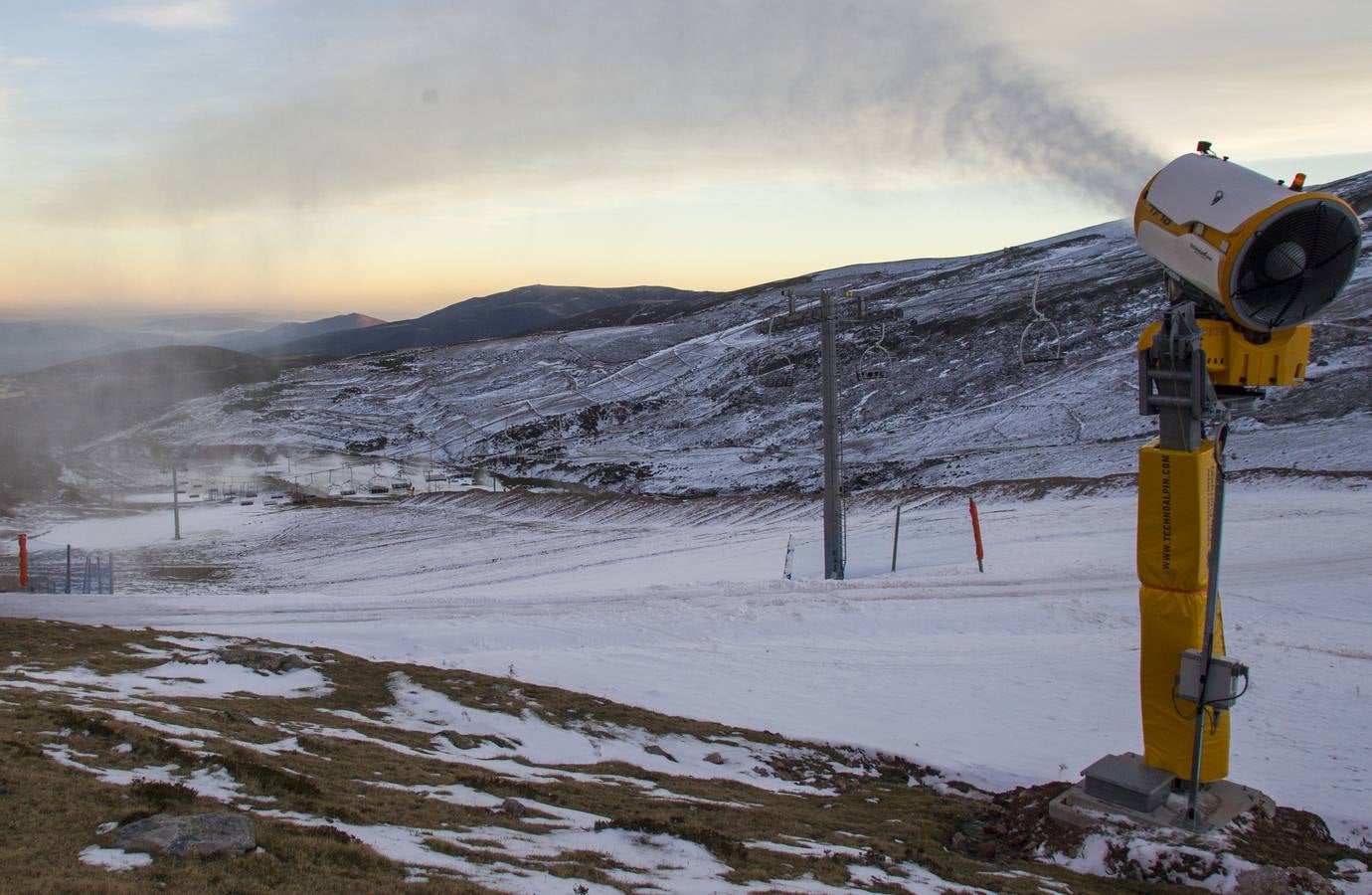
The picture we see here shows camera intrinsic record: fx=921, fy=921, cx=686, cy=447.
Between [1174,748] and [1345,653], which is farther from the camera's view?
[1345,653]

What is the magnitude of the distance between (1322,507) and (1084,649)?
43.1ft

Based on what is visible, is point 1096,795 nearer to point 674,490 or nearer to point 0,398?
point 674,490

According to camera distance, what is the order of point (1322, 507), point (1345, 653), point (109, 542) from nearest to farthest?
point (1345, 653) < point (1322, 507) < point (109, 542)

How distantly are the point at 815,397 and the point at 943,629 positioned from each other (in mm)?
49846

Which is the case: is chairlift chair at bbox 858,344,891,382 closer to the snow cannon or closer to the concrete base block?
the concrete base block

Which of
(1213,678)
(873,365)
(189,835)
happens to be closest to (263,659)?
(189,835)

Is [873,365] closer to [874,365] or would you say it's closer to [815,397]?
[874,365]

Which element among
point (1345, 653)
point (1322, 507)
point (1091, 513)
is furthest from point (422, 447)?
point (1345, 653)

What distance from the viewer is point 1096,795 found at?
30.8 feet

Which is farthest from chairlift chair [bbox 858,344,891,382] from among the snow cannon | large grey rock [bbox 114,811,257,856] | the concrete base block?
large grey rock [bbox 114,811,257,856]

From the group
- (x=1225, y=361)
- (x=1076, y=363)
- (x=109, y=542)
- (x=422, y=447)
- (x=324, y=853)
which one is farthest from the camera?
(x=422, y=447)

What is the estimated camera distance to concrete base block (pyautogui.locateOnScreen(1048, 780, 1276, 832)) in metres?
8.91

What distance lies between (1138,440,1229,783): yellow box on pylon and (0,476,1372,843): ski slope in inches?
80.8

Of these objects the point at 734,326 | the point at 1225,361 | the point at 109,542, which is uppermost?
the point at 734,326
